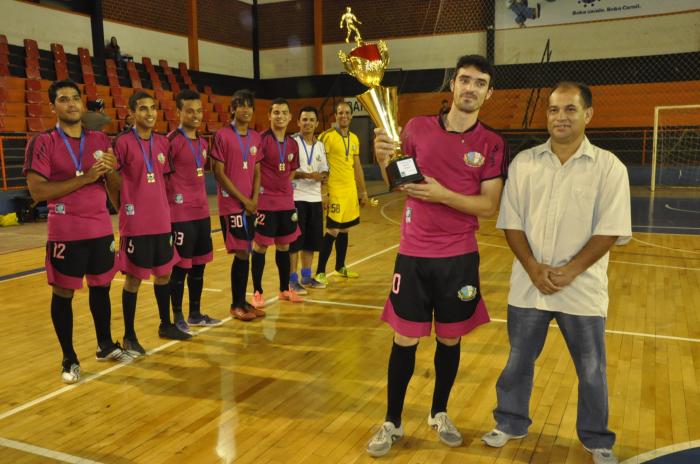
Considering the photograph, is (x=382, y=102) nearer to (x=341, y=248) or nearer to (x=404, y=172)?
(x=404, y=172)

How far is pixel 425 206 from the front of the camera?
8.82 feet

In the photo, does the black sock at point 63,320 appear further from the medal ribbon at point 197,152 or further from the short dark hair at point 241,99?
the short dark hair at point 241,99

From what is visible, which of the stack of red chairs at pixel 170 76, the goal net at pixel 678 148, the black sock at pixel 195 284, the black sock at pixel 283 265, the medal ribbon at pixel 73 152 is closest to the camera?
the medal ribbon at pixel 73 152

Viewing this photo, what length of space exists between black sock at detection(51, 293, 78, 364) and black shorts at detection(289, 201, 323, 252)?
253 centimetres

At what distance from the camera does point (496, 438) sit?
2898mm

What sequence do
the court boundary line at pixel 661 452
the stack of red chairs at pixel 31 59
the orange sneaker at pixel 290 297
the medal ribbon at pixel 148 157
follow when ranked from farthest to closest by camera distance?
1. the stack of red chairs at pixel 31 59
2. the orange sneaker at pixel 290 297
3. the medal ribbon at pixel 148 157
4. the court boundary line at pixel 661 452

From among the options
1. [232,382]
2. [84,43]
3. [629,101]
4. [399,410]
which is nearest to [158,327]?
[232,382]

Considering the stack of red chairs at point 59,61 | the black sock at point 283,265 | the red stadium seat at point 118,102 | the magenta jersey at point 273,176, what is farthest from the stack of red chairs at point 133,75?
the black sock at point 283,265

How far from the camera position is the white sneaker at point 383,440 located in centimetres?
280

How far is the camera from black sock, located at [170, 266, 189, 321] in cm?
472

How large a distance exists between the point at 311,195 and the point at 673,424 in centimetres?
381

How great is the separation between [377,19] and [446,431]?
62.8 ft

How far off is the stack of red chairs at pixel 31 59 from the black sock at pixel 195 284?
11.0 meters

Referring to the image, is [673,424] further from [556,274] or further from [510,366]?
[556,274]
